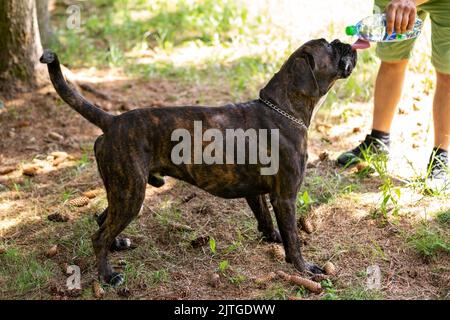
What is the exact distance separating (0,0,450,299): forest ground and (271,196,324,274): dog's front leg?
0.46ft

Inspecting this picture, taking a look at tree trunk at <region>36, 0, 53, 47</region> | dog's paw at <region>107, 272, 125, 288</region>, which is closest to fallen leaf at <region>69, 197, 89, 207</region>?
dog's paw at <region>107, 272, 125, 288</region>

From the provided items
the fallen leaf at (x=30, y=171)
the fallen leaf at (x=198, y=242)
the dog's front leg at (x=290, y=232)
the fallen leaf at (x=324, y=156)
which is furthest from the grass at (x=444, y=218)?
the fallen leaf at (x=30, y=171)

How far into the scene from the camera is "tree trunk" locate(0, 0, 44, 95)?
6.51m

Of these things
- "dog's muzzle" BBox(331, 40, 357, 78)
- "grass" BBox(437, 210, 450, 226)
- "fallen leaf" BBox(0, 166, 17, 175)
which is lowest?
"fallen leaf" BBox(0, 166, 17, 175)

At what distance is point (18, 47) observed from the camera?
6.64m

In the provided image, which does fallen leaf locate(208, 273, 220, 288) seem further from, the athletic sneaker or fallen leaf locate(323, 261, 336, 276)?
the athletic sneaker

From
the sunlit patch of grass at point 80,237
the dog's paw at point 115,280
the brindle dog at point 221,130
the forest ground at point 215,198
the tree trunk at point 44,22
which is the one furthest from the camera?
the tree trunk at point 44,22

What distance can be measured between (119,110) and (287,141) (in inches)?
128

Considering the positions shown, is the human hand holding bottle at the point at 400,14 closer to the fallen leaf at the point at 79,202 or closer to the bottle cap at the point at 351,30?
the bottle cap at the point at 351,30

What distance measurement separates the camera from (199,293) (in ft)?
13.9

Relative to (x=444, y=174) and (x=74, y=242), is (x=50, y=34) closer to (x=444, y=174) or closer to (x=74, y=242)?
(x=74, y=242)

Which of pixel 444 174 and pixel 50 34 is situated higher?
pixel 50 34

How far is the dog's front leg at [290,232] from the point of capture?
14.1 ft
